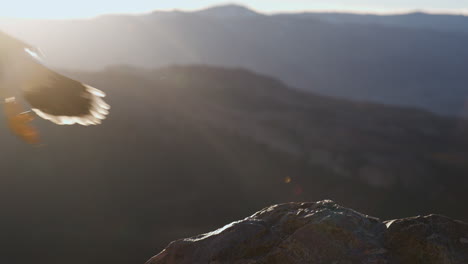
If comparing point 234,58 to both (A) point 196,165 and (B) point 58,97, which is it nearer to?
(A) point 196,165

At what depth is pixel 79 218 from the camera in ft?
72.8

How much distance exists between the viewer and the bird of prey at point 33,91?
3.56 m

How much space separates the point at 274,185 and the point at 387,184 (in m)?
7.32

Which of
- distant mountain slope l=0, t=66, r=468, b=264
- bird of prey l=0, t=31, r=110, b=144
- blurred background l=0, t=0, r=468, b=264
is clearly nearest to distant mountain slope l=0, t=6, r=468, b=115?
blurred background l=0, t=0, r=468, b=264

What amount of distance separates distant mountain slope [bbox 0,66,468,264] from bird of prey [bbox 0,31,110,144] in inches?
619

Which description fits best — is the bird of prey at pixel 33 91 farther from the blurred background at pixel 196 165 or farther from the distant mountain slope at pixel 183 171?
the distant mountain slope at pixel 183 171

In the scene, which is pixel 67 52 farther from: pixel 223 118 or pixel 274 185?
pixel 274 185

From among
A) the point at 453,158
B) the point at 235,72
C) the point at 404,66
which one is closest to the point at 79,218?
the point at 453,158

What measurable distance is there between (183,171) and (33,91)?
84.9ft

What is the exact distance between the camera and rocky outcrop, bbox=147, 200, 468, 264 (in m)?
4.45

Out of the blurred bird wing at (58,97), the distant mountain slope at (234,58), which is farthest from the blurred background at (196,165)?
the distant mountain slope at (234,58)

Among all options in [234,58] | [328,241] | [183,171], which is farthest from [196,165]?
[234,58]

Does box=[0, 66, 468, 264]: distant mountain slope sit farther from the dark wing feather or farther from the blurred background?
the dark wing feather

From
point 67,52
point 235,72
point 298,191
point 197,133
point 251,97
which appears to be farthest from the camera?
point 67,52
